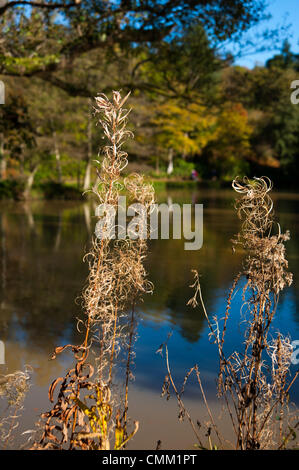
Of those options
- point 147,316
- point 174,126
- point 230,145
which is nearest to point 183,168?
point 230,145

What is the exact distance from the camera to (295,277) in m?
8.09

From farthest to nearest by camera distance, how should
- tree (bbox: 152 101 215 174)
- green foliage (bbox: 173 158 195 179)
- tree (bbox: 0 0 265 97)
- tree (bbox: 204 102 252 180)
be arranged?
1. green foliage (bbox: 173 158 195 179)
2. tree (bbox: 204 102 252 180)
3. tree (bbox: 152 101 215 174)
4. tree (bbox: 0 0 265 97)

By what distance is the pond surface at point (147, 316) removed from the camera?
3.57m

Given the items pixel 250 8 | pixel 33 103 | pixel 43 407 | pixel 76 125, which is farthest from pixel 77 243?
pixel 76 125

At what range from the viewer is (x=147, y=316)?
595 centimetres

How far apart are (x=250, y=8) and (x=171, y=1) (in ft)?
4.92

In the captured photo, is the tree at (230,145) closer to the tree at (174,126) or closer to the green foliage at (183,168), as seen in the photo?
the tree at (174,126)

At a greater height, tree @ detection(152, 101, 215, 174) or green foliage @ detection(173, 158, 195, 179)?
tree @ detection(152, 101, 215, 174)

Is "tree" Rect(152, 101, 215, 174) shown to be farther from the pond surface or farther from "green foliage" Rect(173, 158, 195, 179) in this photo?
the pond surface

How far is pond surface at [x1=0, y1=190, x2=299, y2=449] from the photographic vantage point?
3.57 metres

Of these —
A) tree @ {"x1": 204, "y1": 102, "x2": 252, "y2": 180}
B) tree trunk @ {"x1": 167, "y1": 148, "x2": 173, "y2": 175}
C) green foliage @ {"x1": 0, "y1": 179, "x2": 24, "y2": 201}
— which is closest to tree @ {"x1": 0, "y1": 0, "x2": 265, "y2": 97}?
green foliage @ {"x1": 0, "y1": 179, "x2": 24, "y2": 201}

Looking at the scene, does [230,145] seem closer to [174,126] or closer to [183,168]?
[183,168]
